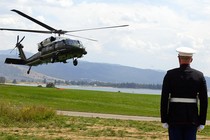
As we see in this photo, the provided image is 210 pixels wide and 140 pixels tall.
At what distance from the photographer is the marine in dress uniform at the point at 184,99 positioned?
7.66m

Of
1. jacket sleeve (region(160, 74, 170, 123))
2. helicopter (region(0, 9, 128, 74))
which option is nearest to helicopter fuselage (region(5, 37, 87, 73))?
helicopter (region(0, 9, 128, 74))

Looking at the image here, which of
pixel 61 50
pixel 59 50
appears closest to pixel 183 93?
pixel 61 50

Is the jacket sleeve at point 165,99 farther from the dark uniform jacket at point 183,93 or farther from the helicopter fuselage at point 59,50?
the helicopter fuselage at point 59,50

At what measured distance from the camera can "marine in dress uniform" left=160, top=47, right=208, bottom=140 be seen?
7.66 meters

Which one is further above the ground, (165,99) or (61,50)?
(61,50)

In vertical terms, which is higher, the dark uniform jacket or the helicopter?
the helicopter

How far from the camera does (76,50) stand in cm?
4169

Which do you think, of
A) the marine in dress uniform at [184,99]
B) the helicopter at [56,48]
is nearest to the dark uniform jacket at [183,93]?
the marine in dress uniform at [184,99]

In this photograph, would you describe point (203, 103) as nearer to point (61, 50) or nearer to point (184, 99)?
point (184, 99)

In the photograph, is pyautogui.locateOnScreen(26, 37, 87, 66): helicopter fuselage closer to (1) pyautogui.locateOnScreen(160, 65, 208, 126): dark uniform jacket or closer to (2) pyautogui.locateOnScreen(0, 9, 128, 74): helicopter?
(2) pyautogui.locateOnScreen(0, 9, 128, 74): helicopter

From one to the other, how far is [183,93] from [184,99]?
9 cm

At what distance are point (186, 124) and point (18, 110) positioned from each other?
52.4ft

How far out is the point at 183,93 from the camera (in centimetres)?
770

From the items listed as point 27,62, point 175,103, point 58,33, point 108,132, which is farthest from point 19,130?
point 27,62
